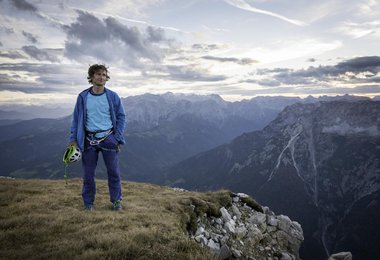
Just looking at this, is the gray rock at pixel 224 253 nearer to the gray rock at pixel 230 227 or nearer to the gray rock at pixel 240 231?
the gray rock at pixel 230 227

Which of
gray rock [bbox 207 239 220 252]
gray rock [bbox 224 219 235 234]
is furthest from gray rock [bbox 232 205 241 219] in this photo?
gray rock [bbox 207 239 220 252]

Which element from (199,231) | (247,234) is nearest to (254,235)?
(247,234)

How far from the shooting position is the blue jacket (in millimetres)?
10799

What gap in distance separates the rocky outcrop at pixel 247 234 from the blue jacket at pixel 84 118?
514 centimetres

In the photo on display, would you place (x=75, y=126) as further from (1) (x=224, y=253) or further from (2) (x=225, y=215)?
(2) (x=225, y=215)

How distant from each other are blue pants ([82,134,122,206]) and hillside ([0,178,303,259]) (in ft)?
2.91

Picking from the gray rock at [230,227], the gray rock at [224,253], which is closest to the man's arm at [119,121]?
the gray rock at [224,253]

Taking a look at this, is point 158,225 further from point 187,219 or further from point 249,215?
point 249,215

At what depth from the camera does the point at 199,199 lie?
14.7m

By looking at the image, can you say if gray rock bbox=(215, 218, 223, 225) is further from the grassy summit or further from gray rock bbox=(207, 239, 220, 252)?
gray rock bbox=(207, 239, 220, 252)

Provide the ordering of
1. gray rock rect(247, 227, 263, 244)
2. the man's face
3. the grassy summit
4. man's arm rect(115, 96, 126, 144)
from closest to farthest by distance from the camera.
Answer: the grassy summit
the man's face
man's arm rect(115, 96, 126, 144)
gray rock rect(247, 227, 263, 244)

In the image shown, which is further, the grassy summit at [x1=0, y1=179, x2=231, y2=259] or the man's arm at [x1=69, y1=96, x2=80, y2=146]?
the man's arm at [x1=69, y1=96, x2=80, y2=146]

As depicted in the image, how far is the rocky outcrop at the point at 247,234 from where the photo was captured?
1143 cm

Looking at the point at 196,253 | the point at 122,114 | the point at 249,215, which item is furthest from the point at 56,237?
the point at 249,215
